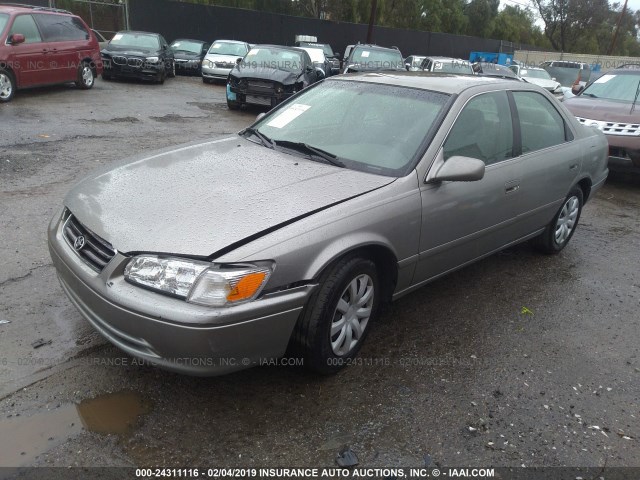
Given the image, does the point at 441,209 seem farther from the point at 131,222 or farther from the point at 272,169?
the point at 131,222

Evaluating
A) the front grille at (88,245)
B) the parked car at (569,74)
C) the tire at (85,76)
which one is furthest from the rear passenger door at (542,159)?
the parked car at (569,74)

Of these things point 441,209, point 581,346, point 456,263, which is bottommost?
point 581,346

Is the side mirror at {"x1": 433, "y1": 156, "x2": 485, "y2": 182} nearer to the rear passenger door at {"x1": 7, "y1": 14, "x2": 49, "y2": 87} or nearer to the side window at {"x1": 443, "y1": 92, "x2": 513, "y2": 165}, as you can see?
the side window at {"x1": 443, "y1": 92, "x2": 513, "y2": 165}

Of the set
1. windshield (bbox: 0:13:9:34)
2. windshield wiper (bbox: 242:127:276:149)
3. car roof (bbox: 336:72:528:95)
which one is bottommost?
windshield wiper (bbox: 242:127:276:149)

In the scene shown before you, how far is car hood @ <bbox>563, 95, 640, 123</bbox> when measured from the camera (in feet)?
26.2

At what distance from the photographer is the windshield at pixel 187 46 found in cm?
2040

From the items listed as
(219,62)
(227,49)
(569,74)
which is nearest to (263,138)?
(219,62)

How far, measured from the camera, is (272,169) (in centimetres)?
338

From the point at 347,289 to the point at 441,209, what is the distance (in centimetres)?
90

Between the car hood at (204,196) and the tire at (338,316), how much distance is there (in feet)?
1.30

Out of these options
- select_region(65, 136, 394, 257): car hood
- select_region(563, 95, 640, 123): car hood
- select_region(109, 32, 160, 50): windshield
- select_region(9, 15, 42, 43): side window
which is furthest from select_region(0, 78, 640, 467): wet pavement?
select_region(109, 32, 160, 50): windshield

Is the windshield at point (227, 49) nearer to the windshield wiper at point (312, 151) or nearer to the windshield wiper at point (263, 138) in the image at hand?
the windshield wiper at point (263, 138)

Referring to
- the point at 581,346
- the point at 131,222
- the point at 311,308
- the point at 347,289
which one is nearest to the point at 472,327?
the point at 581,346

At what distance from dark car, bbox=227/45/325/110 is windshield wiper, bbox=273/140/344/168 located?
8.22m
